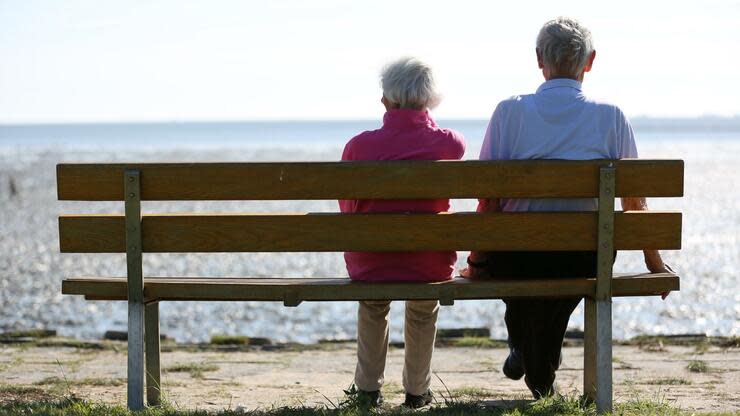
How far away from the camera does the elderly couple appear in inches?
190

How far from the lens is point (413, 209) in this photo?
482cm

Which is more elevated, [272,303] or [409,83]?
[409,83]

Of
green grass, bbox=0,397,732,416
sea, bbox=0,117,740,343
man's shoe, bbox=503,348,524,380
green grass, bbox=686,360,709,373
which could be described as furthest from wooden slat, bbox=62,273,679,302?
sea, bbox=0,117,740,343

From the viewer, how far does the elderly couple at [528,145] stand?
190 inches

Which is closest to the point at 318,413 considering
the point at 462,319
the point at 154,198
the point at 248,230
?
the point at 248,230

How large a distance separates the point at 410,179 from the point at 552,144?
2.53 ft

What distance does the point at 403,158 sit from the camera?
4852 mm

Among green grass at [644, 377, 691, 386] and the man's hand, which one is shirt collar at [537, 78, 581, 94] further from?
green grass at [644, 377, 691, 386]

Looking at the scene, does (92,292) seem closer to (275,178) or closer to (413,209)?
(275,178)

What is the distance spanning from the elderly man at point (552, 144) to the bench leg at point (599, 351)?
0.21 meters

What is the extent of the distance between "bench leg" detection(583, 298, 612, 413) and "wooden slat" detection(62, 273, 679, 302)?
10cm

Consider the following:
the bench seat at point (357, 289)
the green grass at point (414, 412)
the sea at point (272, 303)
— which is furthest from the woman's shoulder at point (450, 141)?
the sea at point (272, 303)

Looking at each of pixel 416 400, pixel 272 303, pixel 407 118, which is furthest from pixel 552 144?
pixel 272 303

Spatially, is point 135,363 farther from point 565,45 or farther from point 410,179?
point 565,45
